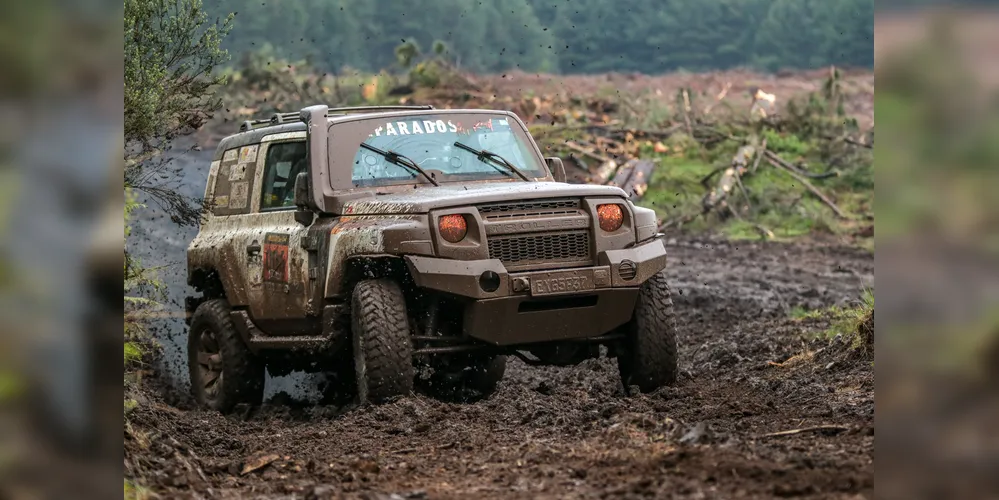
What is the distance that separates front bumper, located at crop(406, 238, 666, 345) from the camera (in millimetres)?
8242

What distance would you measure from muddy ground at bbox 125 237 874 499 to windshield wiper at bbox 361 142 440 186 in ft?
5.21

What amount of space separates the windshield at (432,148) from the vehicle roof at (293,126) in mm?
46

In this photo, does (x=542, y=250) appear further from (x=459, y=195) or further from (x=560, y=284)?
(x=459, y=195)

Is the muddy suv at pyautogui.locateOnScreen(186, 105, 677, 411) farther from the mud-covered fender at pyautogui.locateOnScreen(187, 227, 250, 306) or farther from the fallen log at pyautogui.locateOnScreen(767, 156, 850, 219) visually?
the fallen log at pyautogui.locateOnScreen(767, 156, 850, 219)

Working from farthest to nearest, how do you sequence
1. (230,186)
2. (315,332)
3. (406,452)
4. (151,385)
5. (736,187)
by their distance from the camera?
(736,187) < (151,385) < (230,186) < (315,332) < (406,452)

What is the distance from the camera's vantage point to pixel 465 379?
10.6 metres

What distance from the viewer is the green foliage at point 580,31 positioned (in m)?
26.0

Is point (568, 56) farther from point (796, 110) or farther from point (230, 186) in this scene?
point (230, 186)

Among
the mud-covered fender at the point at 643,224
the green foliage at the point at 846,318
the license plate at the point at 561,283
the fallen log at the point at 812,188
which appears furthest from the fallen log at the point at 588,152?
the license plate at the point at 561,283

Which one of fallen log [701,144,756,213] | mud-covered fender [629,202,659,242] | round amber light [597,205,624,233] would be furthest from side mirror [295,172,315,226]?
fallen log [701,144,756,213]

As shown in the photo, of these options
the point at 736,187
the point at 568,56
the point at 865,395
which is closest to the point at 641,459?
the point at 865,395

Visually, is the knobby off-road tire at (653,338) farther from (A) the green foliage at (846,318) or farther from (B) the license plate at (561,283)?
(A) the green foliage at (846,318)
